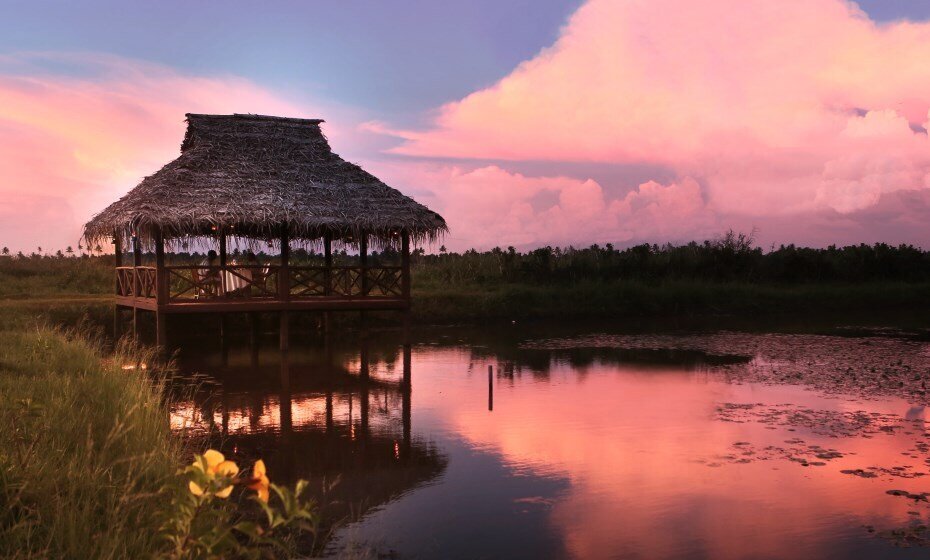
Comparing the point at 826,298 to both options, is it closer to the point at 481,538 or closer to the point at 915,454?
the point at 915,454

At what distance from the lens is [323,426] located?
10203 mm

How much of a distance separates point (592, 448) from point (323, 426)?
3325 mm

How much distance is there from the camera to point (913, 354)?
1730 centimetres

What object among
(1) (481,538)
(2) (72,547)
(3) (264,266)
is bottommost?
(1) (481,538)

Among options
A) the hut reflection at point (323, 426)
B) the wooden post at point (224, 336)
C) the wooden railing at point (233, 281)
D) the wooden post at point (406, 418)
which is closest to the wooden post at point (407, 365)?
the hut reflection at point (323, 426)

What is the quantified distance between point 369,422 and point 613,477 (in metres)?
3.73

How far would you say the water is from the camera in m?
6.36

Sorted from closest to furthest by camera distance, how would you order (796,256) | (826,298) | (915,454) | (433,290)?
(915,454) → (433,290) → (826,298) → (796,256)

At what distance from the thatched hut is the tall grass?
239 inches

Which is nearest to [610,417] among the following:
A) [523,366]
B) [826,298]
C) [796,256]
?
[523,366]

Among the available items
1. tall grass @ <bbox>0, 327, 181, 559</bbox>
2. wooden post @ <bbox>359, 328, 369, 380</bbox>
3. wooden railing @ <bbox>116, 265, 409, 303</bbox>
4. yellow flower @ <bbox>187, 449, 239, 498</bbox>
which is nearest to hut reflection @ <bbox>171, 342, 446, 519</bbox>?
wooden post @ <bbox>359, 328, 369, 380</bbox>

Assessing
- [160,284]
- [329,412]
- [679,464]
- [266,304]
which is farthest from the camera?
[266,304]

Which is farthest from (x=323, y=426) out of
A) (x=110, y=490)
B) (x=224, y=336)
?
(x=224, y=336)

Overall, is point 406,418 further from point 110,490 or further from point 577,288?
point 577,288
